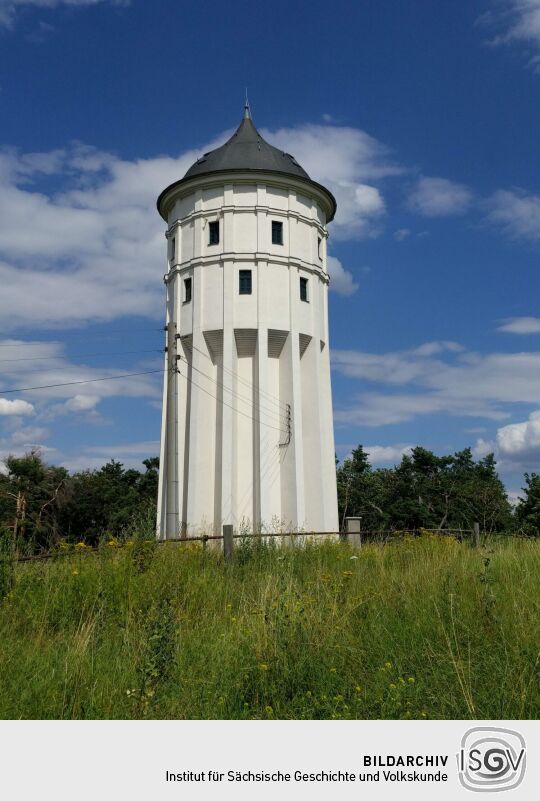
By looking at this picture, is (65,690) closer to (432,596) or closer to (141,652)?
(141,652)

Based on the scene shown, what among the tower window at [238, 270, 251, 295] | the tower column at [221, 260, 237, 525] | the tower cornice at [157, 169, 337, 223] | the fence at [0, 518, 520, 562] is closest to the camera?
the fence at [0, 518, 520, 562]

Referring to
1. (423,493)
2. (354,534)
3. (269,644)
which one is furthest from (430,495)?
(269,644)

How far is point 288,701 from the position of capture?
5359mm

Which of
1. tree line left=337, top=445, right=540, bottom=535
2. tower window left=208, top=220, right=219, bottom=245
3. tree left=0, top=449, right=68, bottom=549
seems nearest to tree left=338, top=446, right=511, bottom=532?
tree line left=337, top=445, right=540, bottom=535

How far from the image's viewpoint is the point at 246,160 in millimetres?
26328

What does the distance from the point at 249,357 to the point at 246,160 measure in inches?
304

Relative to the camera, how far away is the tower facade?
2448cm

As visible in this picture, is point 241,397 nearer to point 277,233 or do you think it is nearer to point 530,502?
point 277,233

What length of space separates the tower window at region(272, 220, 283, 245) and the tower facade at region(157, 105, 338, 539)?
4 cm

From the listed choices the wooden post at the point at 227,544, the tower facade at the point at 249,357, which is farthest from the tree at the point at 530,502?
the wooden post at the point at 227,544

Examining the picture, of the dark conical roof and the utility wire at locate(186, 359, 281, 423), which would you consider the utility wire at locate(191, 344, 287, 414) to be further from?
the dark conical roof

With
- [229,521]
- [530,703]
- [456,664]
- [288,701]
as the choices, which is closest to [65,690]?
A: [288,701]

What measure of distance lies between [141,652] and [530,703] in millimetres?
3431

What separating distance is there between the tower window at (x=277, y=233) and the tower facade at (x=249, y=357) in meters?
0.04
